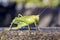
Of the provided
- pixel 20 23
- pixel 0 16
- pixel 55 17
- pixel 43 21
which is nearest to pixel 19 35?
pixel 20 23

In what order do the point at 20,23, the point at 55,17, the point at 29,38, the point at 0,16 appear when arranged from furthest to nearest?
the point at 0,16, the point at 55,17, the point at 20,23, the point at 29,38

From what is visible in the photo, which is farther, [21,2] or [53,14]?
[21,2]

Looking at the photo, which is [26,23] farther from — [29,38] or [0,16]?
[0,16]

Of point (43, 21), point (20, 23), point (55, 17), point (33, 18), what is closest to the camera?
point (33, 18)

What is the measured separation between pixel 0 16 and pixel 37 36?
547 centimetres

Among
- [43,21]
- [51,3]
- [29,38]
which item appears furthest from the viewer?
[51,3]

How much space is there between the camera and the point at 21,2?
362 inches

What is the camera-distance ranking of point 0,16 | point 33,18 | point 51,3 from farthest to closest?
point 51,3, point 0,16, point 33,18

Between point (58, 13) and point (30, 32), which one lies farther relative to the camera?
point (58, 13)

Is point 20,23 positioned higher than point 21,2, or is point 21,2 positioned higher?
point 20,23

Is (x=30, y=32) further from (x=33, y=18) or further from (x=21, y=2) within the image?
(x=21, y=2)

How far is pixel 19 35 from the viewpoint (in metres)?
1.44

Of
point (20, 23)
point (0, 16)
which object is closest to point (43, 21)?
point (0, 16)

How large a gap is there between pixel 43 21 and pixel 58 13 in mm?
561
